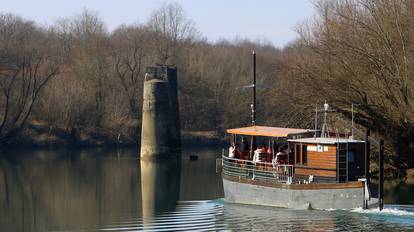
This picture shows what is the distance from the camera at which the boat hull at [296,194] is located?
33.0 m

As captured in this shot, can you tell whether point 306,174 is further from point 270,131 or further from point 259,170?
point 270,131

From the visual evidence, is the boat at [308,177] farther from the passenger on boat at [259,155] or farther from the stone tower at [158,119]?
the stone tower at [158,119]

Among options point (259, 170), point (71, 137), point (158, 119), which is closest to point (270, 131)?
point (259, 170)

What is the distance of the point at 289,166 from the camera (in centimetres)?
3578

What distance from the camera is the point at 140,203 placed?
41406mm

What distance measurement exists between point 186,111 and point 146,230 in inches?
2241

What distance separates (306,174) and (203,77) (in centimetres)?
5555

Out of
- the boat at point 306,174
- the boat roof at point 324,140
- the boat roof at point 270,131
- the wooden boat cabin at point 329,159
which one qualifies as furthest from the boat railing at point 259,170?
the boat roof at point 270,131

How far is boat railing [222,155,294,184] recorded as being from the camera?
35.8 meters

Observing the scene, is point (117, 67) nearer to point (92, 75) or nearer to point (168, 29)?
point (92, 75)

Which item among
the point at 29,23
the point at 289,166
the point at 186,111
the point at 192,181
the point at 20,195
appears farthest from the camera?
the point at 29,23

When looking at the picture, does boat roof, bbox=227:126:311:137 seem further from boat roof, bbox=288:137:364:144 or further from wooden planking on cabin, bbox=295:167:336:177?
wooden planking on cabin, bbox=295:167:336:177

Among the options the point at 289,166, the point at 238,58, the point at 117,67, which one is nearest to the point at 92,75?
the point at 117,67

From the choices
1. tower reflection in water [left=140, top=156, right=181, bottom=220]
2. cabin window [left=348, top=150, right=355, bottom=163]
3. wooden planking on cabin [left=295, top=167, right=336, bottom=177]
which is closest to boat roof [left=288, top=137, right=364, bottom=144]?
cabin window [left=348, top=150, right=355, bottom=163]
